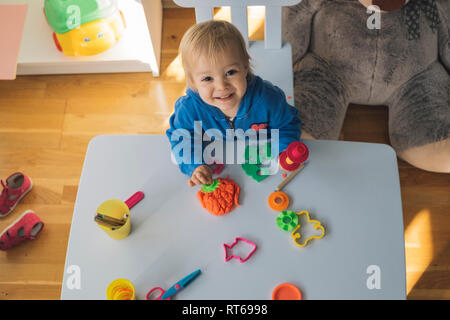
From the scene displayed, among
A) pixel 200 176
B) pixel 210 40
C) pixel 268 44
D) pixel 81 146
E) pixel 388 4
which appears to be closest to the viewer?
pixel 210 40

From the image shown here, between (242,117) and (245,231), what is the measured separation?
271 millimetres

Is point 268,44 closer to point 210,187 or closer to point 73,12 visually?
point 210,187

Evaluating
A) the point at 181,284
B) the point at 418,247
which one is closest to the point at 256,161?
the point at 181,284

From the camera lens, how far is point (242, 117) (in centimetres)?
95

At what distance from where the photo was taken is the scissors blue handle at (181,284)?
Answer: 781 mm

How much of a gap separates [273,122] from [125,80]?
86 centimetres

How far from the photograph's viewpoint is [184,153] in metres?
0.90

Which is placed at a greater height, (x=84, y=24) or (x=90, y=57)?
(x=84, y=24)

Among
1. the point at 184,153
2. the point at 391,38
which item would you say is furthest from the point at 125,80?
the point at 391,38

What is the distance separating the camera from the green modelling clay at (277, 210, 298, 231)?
2.71 feet

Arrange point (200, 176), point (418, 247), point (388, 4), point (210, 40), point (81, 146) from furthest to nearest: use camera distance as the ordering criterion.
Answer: point (81, 146) → point (418, 247) → point (388, 4) → point (200, 176) → point (210, 40)

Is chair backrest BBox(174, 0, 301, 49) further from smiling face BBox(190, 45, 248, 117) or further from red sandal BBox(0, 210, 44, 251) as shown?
red sandal BBox(0, 210, 44, 251)

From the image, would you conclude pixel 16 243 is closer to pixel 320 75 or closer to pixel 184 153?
pixel 184 153

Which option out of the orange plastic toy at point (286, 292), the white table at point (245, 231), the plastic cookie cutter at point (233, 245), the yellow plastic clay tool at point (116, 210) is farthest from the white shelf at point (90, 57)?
the orange plastic toy at point (286, 292)
